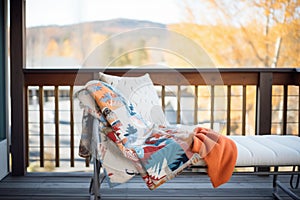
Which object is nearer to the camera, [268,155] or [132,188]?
[268,155]

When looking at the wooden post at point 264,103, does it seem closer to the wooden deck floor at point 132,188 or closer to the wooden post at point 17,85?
the wooden deck floor at point 132,188

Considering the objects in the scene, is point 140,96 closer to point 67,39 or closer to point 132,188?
point 132,188

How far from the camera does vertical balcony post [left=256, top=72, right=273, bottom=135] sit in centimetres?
346

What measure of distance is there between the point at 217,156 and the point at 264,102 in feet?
4.64

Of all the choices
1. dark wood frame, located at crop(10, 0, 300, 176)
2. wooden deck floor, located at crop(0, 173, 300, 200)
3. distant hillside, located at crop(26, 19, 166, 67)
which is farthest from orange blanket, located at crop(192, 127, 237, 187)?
distant hillside, located at crop(26, 19, 166, 67)

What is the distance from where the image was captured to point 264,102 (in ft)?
11.4

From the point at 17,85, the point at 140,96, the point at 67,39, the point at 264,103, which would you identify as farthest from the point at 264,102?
the point at 67,39

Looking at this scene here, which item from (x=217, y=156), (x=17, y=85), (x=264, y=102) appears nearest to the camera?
(x=217, y=156)

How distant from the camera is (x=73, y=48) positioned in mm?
6027

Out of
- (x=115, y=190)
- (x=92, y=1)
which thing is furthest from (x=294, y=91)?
(x=115, y=190)

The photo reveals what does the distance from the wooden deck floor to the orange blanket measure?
65 centimetres

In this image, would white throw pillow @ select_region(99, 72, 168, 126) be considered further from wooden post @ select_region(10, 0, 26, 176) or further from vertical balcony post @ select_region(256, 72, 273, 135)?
vertical balcony post @ select_region(256, 72, 273, 135)

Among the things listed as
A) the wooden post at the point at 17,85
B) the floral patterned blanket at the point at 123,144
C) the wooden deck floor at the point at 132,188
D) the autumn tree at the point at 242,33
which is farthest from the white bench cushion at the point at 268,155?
the autumn tree at the point at 242,33

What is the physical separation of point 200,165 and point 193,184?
0.96 m
